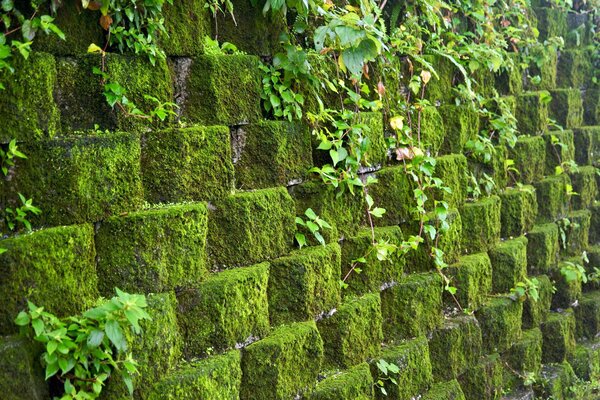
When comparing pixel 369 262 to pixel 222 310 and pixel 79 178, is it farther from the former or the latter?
pixel 79 178

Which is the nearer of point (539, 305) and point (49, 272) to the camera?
point (49, 272)

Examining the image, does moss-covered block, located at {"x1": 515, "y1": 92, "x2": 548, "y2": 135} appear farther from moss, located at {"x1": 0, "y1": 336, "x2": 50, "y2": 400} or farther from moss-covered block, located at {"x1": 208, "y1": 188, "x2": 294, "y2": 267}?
moss, located at {"x1": 0, "y1": 336, "x2": 50, "y2": 400}

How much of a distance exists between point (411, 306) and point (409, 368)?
30cm

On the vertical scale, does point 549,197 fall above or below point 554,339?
above

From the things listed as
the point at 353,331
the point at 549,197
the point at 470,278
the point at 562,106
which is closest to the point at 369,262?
the point at 353,331

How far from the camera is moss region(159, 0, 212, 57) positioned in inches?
92.5

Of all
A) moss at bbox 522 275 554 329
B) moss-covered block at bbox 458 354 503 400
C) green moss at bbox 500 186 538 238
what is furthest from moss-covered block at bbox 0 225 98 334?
moss at bbox 522 275 554 329

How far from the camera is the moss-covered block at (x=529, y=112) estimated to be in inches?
191

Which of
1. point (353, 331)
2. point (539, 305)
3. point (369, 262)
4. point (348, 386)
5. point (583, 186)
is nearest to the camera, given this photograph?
point (348, 386)

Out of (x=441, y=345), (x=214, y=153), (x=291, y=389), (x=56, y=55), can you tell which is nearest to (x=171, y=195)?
(x=214, y=153)

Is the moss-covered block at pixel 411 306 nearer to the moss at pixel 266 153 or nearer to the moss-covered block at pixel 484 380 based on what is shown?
the moss-covered block at pixel 484 380

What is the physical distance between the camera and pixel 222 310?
236cm

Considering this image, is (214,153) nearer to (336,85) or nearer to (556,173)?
(336,85)

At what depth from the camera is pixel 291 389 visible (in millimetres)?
2600
